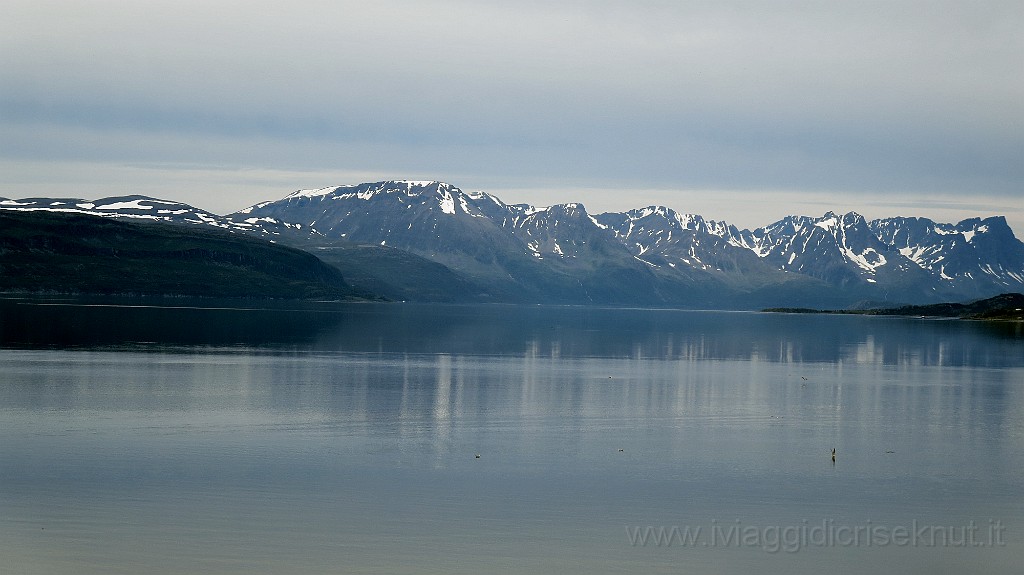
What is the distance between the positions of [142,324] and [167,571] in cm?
12829

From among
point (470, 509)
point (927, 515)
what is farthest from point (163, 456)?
point (927, 515)

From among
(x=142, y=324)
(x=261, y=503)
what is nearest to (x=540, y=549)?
(x=261, y=503)

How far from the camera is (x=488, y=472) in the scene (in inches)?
1566

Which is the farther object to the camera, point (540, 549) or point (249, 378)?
point (249, 378)

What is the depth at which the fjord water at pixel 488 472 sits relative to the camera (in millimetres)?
28781

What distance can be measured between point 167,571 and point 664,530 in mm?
14698

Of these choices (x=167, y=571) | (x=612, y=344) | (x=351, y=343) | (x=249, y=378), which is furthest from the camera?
(x=612, y=344)

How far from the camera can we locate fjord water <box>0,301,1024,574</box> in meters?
28.8

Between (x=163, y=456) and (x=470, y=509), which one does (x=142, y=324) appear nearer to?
(x=163, y=456)

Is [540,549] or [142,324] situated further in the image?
[142,324]

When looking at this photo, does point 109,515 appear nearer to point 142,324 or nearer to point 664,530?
point 664,530

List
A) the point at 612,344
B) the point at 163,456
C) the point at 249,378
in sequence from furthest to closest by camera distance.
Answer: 1. the point at 612,344
2. the point at 249,378
3. the point at 163,456

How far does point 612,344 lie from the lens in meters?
143

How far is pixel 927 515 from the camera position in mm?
34688
